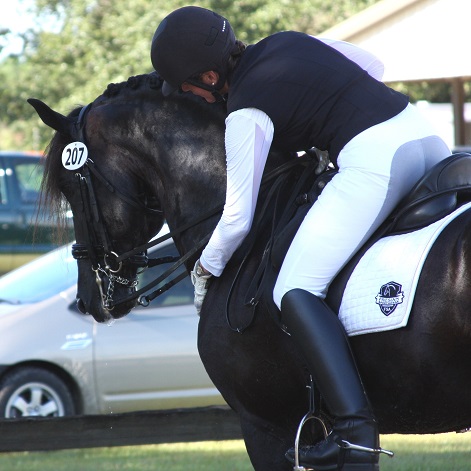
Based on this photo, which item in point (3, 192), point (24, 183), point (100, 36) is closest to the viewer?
point (3, 192)

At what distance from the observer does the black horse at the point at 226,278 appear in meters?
3.42

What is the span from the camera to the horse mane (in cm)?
452

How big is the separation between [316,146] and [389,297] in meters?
0.80

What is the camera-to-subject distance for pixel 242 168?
3.81 meters

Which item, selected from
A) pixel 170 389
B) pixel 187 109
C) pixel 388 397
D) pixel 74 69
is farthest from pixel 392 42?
pixel 74 69

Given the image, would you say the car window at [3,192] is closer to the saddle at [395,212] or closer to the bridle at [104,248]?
the bridle at [104,248]

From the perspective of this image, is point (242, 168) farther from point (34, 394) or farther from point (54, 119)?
point (34, 394)

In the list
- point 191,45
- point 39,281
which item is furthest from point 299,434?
point 39,281

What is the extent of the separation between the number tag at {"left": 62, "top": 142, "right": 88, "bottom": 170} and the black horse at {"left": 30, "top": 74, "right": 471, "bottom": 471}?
67 mm

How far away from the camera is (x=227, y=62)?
13.2 feet

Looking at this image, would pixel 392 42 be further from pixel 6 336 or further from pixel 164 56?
pixel 164 56

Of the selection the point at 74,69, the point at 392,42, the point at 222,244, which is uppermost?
the point at 222,244

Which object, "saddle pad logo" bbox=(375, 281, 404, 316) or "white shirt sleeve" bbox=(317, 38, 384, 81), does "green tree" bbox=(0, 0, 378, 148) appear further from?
"saddle pad logo" bbox=(375, 281, 404, 316)

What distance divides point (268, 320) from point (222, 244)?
372mm
